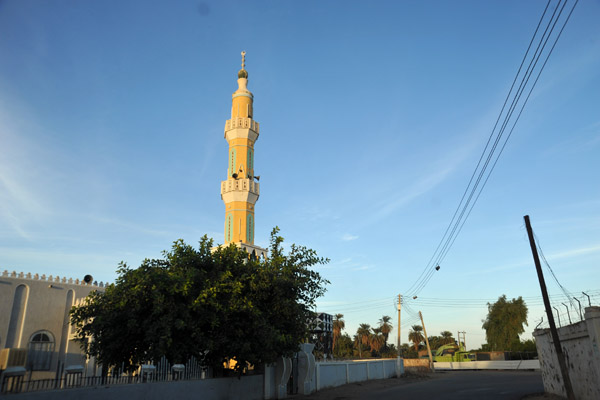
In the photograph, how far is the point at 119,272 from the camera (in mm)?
20297

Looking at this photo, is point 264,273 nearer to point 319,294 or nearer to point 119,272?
point 319,294

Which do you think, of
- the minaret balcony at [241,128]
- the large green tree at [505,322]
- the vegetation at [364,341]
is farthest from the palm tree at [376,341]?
the minaret balcony at [241,128]

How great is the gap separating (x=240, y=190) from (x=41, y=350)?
18459 mm

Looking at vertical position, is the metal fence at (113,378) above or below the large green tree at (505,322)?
below

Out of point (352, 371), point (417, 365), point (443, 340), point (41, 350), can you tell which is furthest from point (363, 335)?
point (41, 350)

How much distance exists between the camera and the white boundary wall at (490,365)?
4906 centimetres

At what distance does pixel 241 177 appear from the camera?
129 feet

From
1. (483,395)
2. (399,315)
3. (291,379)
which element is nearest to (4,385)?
(291,379)

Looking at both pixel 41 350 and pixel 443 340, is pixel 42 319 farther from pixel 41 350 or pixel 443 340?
pixel 443 340

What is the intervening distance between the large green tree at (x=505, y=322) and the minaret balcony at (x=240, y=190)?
4747 cm

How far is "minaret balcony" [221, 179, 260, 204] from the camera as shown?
125ft

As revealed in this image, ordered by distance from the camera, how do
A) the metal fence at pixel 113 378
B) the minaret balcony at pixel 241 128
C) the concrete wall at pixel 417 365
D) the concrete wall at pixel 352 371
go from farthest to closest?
the concrete wall at pixel 417 365
the minaret balcony at pixel 241 128
the concrete wall at pixel 352 371
the metal fence at pixel 113 378

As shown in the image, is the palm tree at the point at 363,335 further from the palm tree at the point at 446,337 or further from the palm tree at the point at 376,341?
the palm tree at the point at 446,337

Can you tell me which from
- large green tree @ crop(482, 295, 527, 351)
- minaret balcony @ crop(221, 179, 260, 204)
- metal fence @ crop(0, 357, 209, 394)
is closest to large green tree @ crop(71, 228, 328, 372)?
metal fence @ crop(0, 357, 209, 394)
